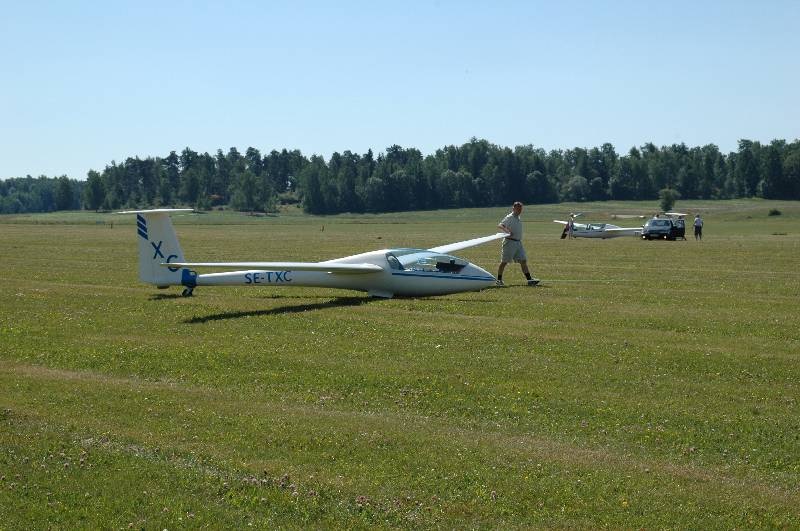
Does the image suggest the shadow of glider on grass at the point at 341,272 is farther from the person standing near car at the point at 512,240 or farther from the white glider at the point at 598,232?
the white glider at the point at 598,232

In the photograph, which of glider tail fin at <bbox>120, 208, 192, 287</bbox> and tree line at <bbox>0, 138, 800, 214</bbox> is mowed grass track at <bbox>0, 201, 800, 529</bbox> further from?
tree line at <bbox>0, 138, 800, 214</bbox>

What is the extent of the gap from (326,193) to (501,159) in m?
33.4

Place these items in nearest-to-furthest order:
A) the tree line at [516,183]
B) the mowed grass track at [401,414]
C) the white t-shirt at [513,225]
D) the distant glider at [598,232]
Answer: the mowed grass track at [401,414]
the white t-shirt at [513,225]
the distant glider at [598,232]
the tree line at [516,183]

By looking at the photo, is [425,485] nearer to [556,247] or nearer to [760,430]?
[760,430]

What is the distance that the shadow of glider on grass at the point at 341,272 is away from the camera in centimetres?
2203

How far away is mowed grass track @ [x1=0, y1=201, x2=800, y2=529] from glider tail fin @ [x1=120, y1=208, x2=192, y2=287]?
4.15 ft

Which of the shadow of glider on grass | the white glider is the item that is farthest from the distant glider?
the shadow of glider on grass

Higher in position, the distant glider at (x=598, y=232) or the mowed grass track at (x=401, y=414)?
the mowed grass track at (x=401, y=414)

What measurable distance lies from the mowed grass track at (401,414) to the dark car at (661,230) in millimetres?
38163

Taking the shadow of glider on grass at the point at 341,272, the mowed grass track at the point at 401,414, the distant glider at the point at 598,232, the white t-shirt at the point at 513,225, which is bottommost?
the distant glider at the point at 598,232

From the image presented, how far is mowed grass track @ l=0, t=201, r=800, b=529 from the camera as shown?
26.0ft

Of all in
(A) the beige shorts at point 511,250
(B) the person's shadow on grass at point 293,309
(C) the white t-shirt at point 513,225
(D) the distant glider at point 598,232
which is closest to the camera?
(B) the person's shadow on grass at point 293,309

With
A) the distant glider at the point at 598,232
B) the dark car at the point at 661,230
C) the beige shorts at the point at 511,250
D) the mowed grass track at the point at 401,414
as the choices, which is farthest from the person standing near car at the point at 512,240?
the distant glider at the point at 598,232

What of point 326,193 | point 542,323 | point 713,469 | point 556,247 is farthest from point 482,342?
point 326,193
